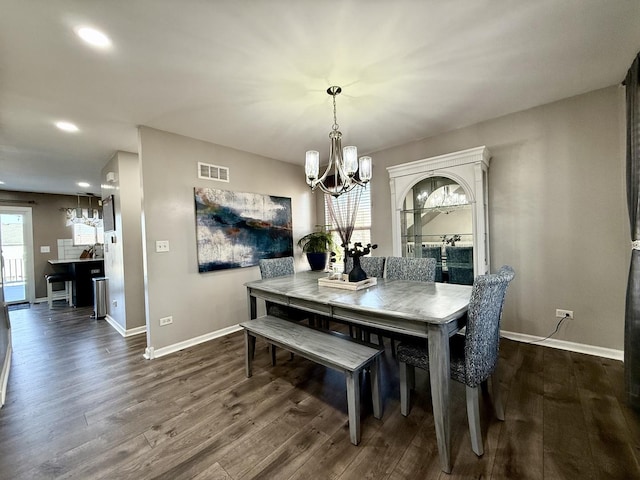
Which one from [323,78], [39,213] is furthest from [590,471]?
[39,213]

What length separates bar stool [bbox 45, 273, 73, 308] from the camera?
5.29 metres

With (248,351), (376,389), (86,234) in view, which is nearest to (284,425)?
(376,389)

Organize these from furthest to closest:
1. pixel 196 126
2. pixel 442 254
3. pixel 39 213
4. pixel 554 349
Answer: pixel 39 213
pixel 442 254
pixel 196 126
pixel 554 349

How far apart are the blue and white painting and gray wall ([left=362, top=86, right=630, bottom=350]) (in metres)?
2.89

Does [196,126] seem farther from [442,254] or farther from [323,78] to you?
[442,254]

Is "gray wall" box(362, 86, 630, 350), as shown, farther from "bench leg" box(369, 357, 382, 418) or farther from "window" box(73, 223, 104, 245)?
"window" box(73, 223, 104, 245)

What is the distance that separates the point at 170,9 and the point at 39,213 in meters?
7.26

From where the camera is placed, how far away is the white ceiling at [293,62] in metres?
1.51

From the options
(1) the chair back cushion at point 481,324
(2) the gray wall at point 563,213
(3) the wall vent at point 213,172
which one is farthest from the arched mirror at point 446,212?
(3) the wall vent at point 213,172

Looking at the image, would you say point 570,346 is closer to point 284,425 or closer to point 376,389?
point 376,389

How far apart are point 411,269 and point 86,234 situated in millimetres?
7767

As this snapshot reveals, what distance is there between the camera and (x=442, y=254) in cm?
331

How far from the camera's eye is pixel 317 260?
14.1ft

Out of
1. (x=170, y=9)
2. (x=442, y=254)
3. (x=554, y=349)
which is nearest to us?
(x=170, y=9)
